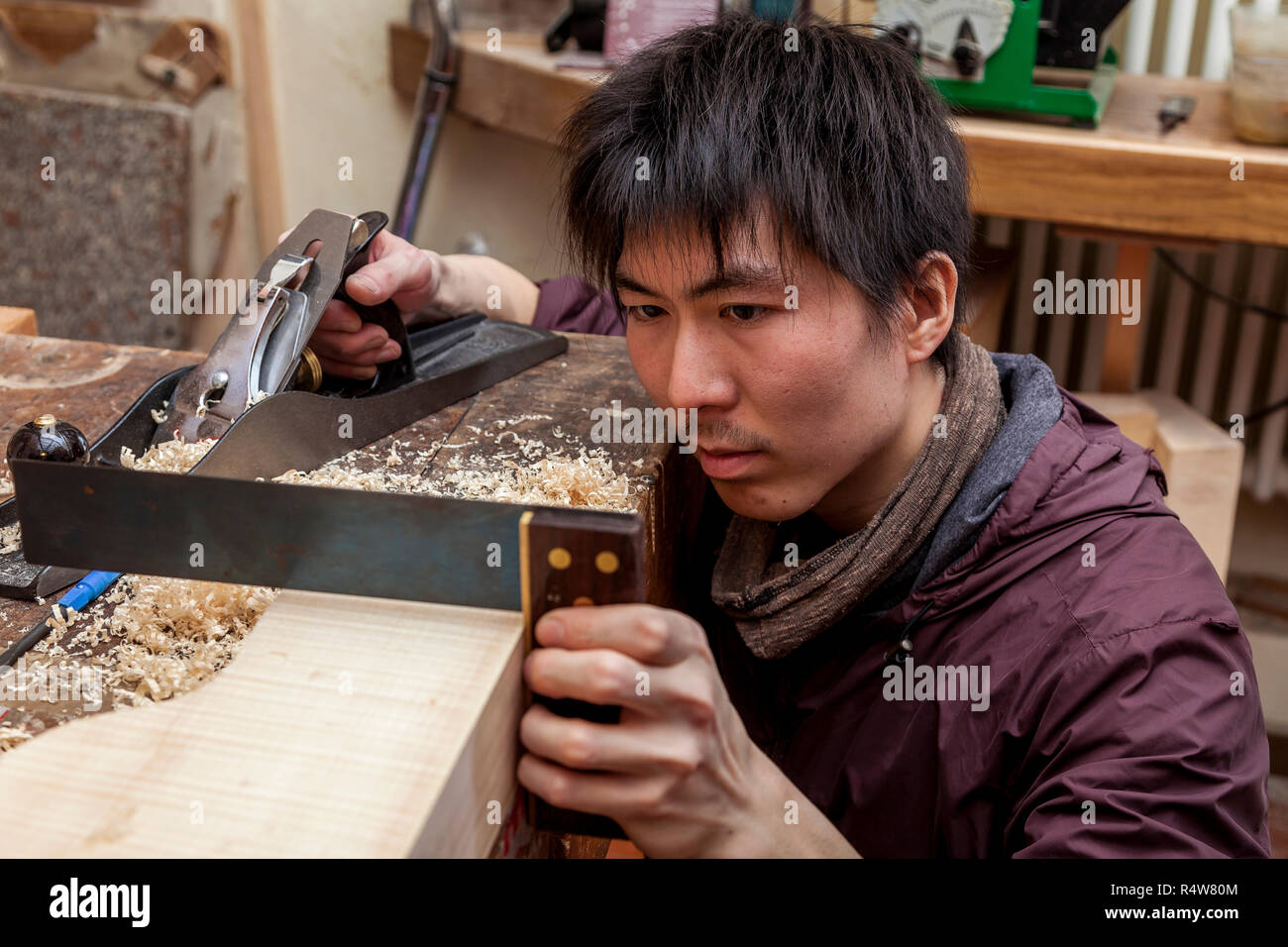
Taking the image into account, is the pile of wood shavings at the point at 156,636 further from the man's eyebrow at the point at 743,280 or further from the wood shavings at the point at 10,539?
the man's eyebrow at the point at 743,280

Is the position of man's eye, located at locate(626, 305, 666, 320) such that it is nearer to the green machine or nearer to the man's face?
the man's face

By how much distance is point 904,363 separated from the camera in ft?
3.75

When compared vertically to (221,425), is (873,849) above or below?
below

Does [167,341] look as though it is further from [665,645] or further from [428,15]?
[665,645]

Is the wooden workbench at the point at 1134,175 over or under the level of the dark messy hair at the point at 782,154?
under

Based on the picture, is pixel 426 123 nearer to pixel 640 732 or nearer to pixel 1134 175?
pixel 1134 175

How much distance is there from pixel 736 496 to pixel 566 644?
0.47 meters

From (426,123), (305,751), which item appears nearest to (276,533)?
(305,751)

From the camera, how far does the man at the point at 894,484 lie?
935 millimetres

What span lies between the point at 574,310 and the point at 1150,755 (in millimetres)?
1049

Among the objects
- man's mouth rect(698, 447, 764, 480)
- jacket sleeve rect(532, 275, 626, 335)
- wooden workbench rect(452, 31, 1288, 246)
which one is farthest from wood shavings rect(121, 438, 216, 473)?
wooden workbench rect(452, 31, 1288, 246)

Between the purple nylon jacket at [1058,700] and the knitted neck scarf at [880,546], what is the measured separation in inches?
2.0

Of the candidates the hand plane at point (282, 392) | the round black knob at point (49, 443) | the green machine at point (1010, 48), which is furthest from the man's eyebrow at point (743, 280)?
the green machine at point (1010, 48)
